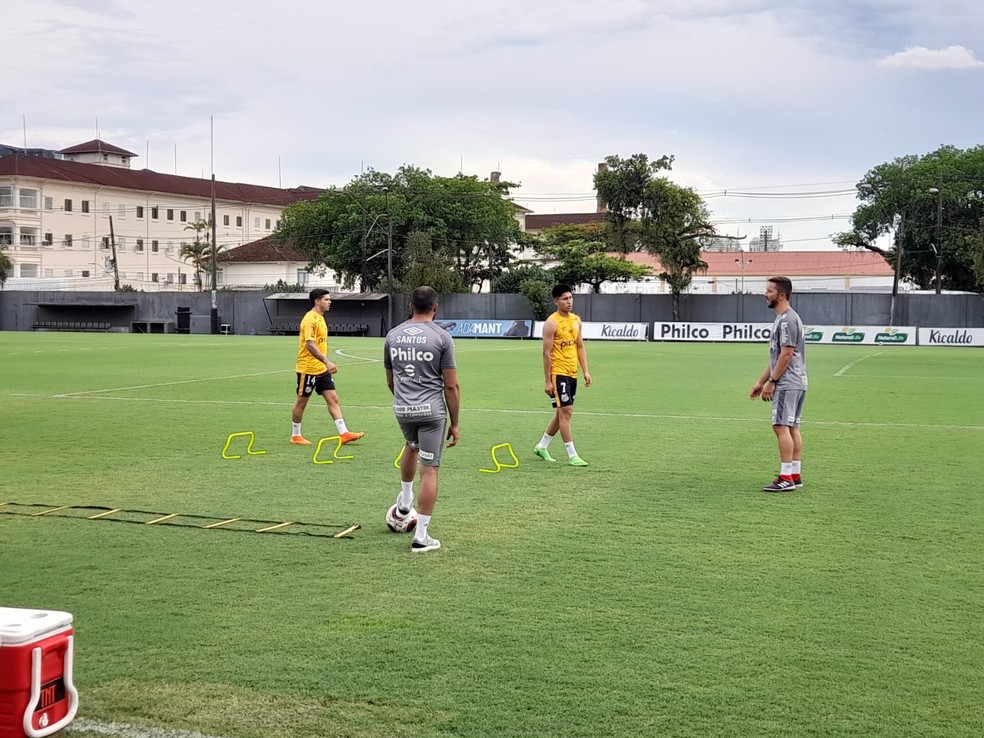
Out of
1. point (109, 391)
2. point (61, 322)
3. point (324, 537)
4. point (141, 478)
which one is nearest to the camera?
point (324, 537)

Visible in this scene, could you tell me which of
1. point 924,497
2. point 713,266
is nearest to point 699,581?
point 924,497

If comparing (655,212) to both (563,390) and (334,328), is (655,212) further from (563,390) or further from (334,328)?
(563,390)

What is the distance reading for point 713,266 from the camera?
10800 centimetres

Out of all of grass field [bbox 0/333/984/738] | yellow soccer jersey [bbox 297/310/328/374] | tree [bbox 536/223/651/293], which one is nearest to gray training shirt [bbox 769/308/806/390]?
grass field [bbox 0/333/984/738]

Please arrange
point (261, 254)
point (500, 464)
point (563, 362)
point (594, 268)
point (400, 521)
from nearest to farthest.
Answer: point (400, 521)
point (500, 464)
point (563, 362)
point (594, 268)
point (261, 254)

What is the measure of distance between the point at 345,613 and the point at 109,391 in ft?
56.6

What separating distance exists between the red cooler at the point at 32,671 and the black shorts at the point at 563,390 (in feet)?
27.9

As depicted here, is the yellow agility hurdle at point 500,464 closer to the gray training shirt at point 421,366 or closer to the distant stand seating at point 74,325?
the gray training shirt at point 421,366

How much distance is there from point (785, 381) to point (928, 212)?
74147 millimetres

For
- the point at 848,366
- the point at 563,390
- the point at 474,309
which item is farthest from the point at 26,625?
the point at 474,309

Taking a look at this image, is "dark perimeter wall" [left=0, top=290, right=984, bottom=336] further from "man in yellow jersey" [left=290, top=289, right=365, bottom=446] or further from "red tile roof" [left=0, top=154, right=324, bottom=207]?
"man in yellow jersey" [left=290, top=289, right=365, bottom=446]

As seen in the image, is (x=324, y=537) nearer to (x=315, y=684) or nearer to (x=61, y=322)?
(x=315, y=684)

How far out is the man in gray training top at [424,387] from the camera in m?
8.16

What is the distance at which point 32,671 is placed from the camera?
432cm
